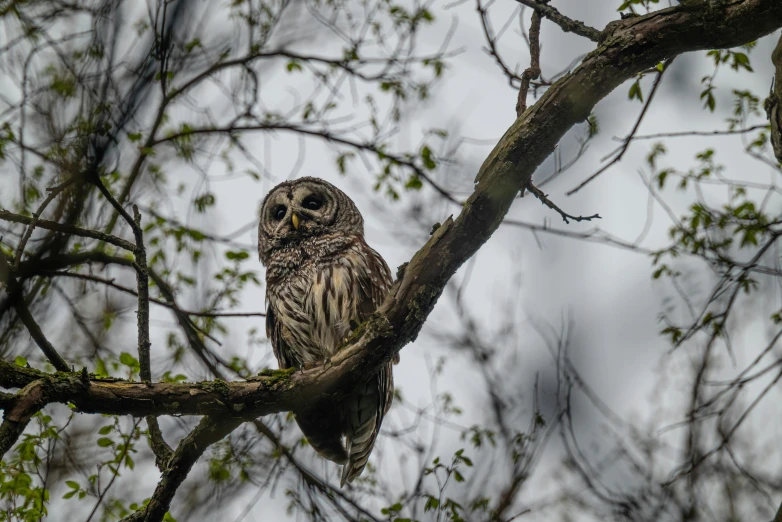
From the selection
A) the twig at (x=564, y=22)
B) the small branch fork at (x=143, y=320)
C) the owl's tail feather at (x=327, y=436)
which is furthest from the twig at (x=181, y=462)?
the twig at (x=564, y=22)

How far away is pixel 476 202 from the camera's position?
2.96 m

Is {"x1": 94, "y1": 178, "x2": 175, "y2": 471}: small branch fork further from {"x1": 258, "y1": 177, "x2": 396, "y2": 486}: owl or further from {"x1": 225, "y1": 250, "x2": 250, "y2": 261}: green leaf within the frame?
{"x1": 225, "y1": 250, "x2": 250, "y2": 261}: green leaf

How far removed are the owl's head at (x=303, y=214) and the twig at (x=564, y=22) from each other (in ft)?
8.47

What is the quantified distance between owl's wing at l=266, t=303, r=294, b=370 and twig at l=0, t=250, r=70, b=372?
2.05 meters

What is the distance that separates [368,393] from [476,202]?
200cm

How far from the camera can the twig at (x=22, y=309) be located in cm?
139

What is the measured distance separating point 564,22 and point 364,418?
2.68m

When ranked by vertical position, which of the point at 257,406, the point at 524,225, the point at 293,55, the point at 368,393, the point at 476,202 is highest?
the point at 293,55

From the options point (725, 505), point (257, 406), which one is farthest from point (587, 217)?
point (725, 505)

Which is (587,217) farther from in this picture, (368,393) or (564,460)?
(564,460)

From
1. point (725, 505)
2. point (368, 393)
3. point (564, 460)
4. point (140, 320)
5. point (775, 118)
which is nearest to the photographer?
point (775, 118)

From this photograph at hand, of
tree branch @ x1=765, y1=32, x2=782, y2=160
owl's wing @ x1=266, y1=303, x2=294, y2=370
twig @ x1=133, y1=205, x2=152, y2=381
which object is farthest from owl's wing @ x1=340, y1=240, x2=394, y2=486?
tree branch @ x1=765, y1=32, x2=782, y2=160

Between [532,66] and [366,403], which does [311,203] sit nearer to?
[366,403]

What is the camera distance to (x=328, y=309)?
185 inches
